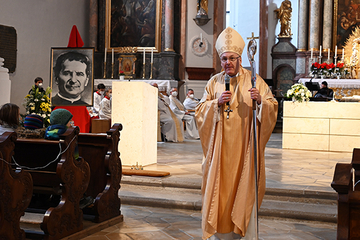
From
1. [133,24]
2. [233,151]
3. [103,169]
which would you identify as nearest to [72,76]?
[103,169]

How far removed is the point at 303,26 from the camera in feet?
49.1

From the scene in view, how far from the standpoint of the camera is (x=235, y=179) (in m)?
3.31

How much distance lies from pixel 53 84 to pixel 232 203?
152 inches

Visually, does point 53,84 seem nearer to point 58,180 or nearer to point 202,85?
point 58,180

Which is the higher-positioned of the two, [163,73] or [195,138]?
[163,73]

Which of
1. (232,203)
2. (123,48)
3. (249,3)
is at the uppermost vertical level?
(249,3)

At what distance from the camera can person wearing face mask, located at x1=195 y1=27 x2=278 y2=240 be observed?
10.6 feet

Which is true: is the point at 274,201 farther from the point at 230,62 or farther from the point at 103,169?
the point at 230,62

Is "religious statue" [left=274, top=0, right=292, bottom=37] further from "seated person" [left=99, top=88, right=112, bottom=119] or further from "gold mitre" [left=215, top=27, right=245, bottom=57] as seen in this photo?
"gold mitre" [left=215, top=27, right=245, bottom=57]

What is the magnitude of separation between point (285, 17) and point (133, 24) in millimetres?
5807

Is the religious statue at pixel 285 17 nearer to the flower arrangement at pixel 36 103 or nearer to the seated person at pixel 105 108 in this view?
the seated person at pixel 105 108

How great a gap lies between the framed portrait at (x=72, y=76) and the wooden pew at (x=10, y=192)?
299 cm

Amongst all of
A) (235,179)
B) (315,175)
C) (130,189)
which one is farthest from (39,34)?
(235,179)

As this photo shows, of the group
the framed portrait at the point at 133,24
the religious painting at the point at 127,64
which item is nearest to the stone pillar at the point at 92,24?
the framed portrait at the point at 133,24
